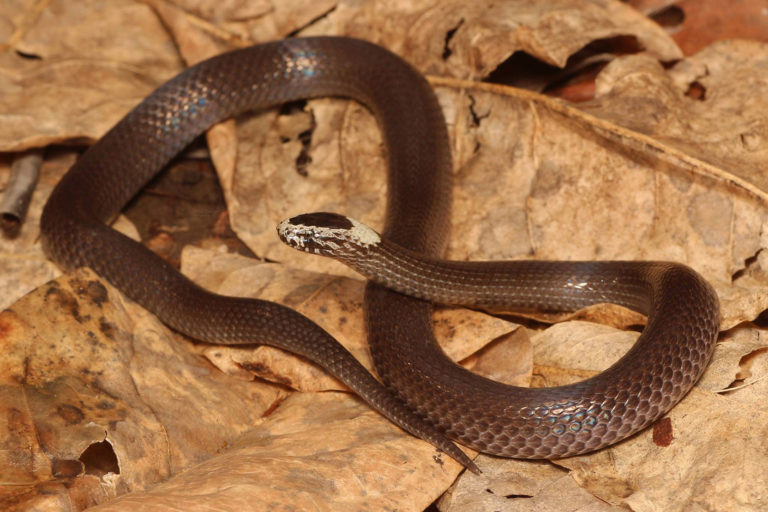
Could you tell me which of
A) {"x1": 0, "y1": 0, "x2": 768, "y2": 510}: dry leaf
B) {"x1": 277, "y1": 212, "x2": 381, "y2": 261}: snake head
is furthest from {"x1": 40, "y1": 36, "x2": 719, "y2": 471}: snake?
{"x1": 0, "y1": 0, "x2": 768, "y2": 510}: dry leaf

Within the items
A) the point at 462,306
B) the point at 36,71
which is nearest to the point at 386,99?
the point at 462,306

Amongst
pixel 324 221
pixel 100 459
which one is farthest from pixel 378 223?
pixel 100 459

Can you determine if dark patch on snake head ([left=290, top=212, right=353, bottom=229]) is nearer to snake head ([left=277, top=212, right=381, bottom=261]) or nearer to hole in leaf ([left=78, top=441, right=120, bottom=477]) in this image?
snake head ([left=277, top=212, right=381, bottom=261])

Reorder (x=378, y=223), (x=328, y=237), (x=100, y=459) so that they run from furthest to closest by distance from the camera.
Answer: (x=378, y=223) < (x=328, y=237) < (x=100, y=459)

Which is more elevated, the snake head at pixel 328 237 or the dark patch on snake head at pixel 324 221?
the dark patch on snake head at pixel 324 221

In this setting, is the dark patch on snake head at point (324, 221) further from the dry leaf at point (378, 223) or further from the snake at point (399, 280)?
the dry leaf at point (378, 223)

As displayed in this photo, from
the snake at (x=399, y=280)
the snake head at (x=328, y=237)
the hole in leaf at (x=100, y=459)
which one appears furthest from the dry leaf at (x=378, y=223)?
the snake head at (x=328, y=237)

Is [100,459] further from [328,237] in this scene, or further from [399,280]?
[399,280]
